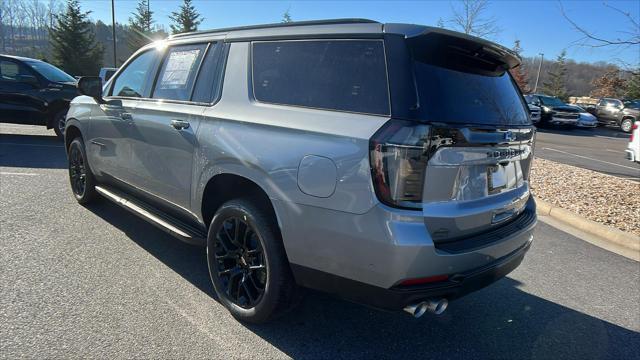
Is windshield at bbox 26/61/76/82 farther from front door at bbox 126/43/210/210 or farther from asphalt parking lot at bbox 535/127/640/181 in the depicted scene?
asphalt parking lot at bbox 535/127/640/181

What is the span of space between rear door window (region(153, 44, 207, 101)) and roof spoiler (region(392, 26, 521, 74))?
5.92 feet

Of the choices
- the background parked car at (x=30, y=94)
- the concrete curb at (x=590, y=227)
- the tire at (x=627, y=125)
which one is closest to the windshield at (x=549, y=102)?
the tire at (x=627, y=125)

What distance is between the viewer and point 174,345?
8.25 feet

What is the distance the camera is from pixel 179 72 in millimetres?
3502

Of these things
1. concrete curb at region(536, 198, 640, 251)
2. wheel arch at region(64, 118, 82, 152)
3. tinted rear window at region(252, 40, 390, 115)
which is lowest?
concrete curb at region(536, 198, 640, 251)

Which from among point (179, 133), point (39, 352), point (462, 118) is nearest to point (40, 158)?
point (179, 133)

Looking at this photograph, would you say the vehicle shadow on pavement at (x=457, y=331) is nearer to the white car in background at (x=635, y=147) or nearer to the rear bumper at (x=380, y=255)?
the rear bumper at (x=380, y=255)

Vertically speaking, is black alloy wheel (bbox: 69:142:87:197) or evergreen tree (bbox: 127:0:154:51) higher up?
evergreen tree (bbox: 127:0:154:51)

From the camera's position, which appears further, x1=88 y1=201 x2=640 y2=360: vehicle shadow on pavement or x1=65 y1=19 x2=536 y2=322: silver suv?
x1=88 y1=201 x2=640 y2=360: vehicle shadow on pavement

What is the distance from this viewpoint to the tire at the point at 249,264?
8.31 ft

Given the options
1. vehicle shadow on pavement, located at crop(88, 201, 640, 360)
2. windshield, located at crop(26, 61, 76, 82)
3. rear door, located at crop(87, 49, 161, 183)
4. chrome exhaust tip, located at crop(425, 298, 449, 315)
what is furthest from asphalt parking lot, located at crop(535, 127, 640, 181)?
windshield, located at crop(26, 61, 76, 82)

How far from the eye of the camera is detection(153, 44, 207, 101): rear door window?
3.32 metres

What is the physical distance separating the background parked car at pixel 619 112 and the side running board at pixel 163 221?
27.5 metres

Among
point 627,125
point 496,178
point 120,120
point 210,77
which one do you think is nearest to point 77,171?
point 120,120
